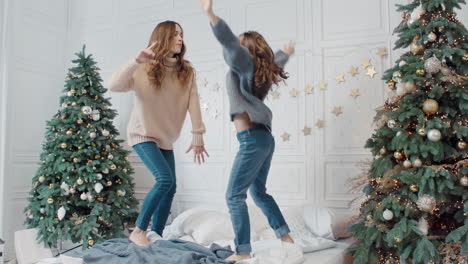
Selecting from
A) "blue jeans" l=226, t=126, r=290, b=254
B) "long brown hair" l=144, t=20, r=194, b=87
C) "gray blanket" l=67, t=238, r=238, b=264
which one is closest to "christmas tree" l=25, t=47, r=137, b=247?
"gray blanket" l=67, t=238, r=238, b=264

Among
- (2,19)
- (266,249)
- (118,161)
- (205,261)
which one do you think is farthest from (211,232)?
(2,19)

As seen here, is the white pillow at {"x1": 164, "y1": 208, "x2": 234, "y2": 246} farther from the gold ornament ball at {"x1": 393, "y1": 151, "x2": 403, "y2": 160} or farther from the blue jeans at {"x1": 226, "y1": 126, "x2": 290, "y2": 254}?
the gold ornament ball at {"x1": 393, "y1": 151, "x2": 403, "y2": 160}

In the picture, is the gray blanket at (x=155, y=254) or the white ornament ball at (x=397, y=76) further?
the white ornament ball at (x=397, y=76)

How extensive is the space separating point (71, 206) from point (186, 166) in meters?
1.23

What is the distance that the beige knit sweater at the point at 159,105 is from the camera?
2.56 meters

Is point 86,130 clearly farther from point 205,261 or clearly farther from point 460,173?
point 460,173

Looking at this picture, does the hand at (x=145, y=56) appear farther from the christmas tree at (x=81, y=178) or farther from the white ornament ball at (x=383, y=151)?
the christmas tree at (x=81, y=178)

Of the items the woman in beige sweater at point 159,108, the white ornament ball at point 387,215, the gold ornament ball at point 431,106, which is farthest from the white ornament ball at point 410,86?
the woman in beige sweater at point 159,108

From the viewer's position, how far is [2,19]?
4.50m

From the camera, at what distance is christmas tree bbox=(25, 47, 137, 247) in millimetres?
3648

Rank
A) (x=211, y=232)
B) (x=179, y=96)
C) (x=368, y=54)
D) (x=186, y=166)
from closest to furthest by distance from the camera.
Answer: (x=179, y=96)
(x=211, y=232)
(x=368, y=54)
(x=186, y=166)

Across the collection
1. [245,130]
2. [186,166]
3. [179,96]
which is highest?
[179,96]

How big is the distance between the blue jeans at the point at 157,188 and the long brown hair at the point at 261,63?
0.70m

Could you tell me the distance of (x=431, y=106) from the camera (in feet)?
8.26
